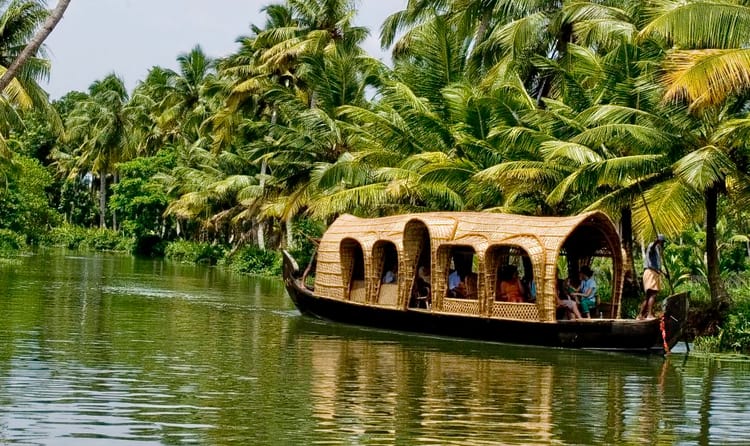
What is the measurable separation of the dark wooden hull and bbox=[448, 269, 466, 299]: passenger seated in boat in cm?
59

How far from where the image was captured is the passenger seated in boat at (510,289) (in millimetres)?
14109

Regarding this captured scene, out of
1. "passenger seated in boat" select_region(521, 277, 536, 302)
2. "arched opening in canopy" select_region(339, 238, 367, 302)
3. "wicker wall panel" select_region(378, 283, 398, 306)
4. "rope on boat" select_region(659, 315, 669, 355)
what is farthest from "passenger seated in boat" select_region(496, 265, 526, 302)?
"arched opening in canopy" select_region(339, 238, 367, 302)

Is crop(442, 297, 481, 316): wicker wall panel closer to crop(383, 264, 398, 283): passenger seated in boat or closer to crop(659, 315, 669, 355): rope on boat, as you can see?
crop(383, 264, 398, 283): passenger seated in boat

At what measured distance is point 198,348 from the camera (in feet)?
41.1

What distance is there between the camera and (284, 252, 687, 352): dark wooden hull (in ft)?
41.7

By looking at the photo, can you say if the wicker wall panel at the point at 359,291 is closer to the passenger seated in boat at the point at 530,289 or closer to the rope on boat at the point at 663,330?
the passenger seated in boat at the point at 530,289

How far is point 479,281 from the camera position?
45.6 feet

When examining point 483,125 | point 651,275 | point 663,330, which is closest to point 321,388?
point 663,330

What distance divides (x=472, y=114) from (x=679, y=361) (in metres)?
6.77

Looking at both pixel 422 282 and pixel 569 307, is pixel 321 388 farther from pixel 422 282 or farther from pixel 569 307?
pixel 422 282

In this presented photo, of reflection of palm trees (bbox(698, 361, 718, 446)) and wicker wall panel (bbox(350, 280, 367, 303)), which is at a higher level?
wicker wall panel (bbox(350, 280, 367, 303))

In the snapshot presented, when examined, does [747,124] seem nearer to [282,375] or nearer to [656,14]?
[656,14]

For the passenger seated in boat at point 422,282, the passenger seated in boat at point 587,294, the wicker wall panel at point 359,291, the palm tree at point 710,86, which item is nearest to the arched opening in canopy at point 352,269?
the wicker wall panel at point 359,291

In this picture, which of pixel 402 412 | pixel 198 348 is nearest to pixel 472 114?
pixel 198 348
